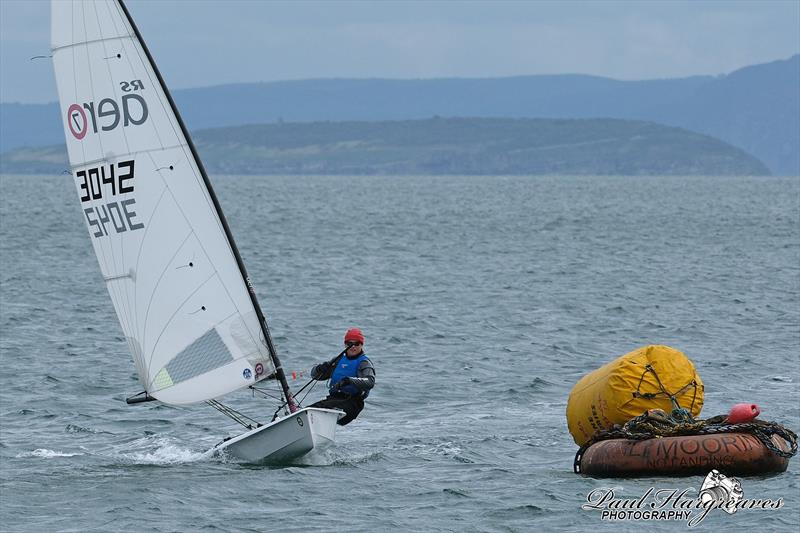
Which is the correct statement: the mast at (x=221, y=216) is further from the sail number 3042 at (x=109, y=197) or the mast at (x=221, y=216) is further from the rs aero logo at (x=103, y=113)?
the sail number 3042 at (x=109, y=197)

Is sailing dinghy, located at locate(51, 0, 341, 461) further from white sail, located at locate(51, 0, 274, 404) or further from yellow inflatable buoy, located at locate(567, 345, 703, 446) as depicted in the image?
yellow inflatable buoy, located at locate(567, 345, 703, 446)

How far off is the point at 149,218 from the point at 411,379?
9627 millimetres

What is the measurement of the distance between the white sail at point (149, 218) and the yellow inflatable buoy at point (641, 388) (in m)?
4.71

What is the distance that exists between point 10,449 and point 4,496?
3.04 metres

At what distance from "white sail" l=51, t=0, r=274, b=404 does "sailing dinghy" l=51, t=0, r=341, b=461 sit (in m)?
0.01

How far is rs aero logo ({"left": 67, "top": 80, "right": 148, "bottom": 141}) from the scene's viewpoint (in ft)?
62.5

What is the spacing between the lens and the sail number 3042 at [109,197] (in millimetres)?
19281

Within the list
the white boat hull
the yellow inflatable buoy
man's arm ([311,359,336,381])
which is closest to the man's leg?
the white boat hull

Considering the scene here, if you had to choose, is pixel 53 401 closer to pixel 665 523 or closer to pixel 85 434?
pixel 85 434

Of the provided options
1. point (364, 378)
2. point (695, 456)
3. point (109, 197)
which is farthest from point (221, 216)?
point (695, 456)

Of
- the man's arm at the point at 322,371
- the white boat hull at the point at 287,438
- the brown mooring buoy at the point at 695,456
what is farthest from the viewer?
the man's arm at the point at 322,371

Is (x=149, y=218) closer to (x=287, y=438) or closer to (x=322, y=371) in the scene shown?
(x=322, y=371)

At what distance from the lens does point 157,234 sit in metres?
19.6

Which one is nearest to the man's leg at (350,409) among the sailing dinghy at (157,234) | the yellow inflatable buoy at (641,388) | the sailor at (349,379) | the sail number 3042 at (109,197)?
the sailor at (349,379)
